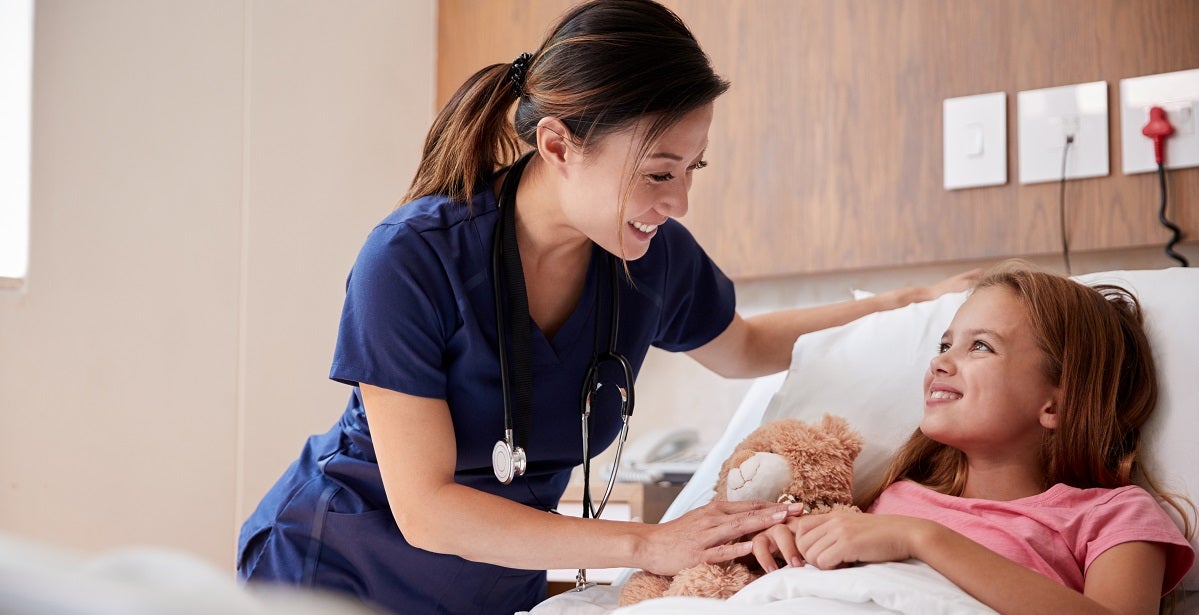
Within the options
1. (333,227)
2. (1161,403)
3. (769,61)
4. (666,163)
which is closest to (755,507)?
(666,163)

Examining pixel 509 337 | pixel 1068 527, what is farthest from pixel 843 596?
pixel 509 337

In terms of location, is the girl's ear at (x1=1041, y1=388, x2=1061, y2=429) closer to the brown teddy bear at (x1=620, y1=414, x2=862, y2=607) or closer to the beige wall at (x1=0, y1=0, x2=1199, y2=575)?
the brown teddy bear at (x1=620, y1=414, x2=862, y2=607)

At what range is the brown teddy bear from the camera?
3.98 ft

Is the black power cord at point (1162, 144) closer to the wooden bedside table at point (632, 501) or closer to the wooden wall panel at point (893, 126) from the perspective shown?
the wooden wall panel at point (893, 126)

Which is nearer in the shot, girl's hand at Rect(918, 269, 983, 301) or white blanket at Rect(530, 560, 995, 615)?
white blanket at Rect(530, 560, 995, 615)

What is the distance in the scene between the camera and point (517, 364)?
1.41 meters

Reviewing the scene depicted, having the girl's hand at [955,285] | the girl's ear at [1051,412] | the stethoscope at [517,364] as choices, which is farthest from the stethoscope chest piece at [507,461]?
the girl's hand at [955,285]

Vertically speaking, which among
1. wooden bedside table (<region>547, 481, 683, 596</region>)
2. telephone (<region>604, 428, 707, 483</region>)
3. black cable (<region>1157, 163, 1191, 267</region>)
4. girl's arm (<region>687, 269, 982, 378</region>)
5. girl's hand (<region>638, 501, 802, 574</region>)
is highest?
black cable (<region>1157, 163, 1191, 267</region>)

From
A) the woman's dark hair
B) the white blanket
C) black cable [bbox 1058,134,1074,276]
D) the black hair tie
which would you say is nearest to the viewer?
the white blanket

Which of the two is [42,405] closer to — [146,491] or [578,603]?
[146,491]

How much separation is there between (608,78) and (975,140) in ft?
3.44

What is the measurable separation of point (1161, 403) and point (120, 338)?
6.17 feet

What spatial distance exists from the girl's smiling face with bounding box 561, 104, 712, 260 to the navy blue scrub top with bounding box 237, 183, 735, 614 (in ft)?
0.51

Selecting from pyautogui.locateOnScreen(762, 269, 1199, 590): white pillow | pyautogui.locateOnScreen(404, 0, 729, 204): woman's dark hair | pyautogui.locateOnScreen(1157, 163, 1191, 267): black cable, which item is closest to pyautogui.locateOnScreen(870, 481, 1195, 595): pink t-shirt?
pyautogui.locateOnScreen(762, 269, 1199, 590): white pillow
